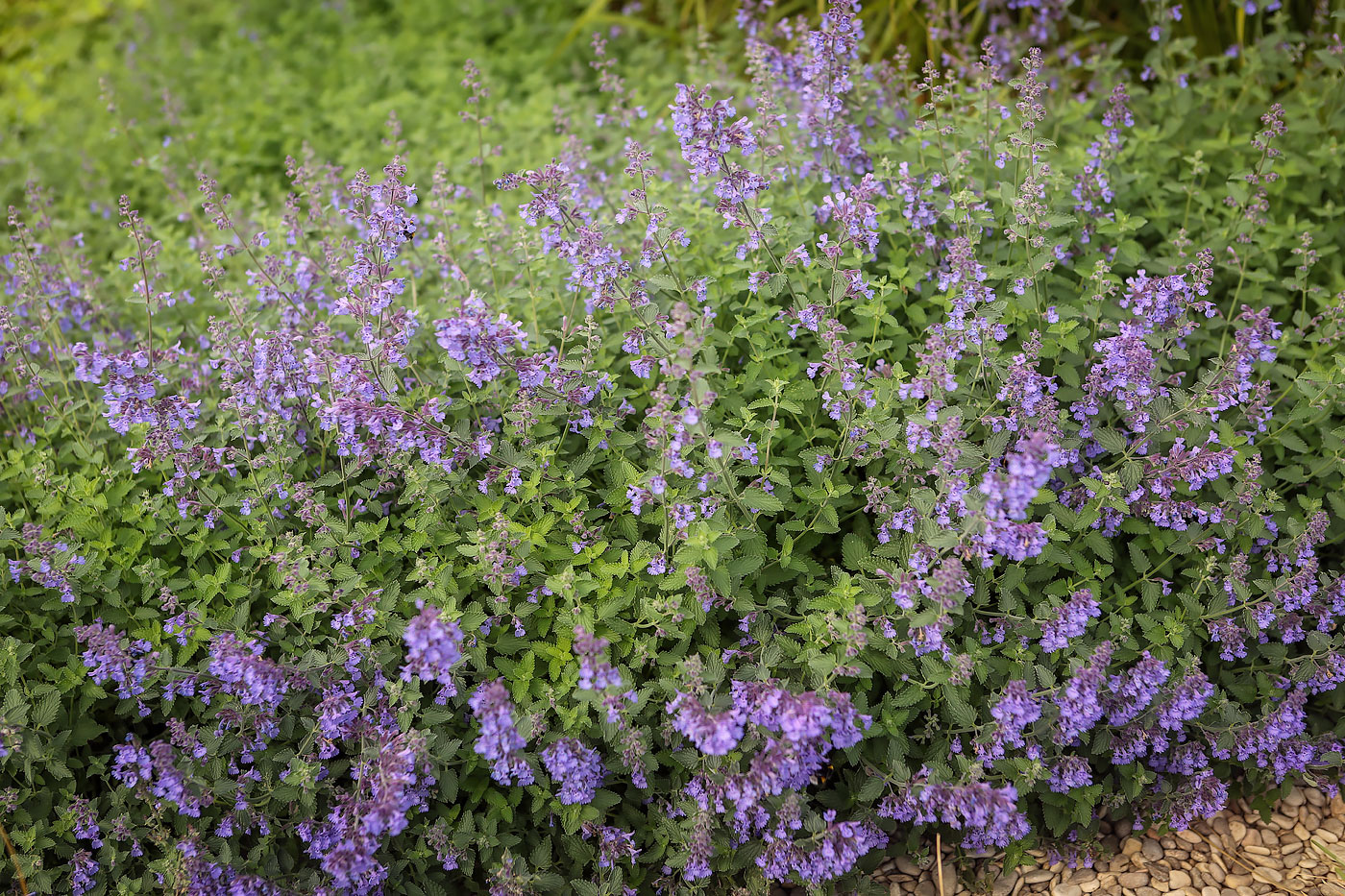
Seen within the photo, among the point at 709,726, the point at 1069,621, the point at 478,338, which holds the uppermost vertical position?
the point at 478,338

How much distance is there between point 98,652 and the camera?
9.41 feet

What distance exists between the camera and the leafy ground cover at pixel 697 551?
2867 mm

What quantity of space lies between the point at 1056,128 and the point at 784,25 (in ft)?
4.75

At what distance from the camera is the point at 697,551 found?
2.91m

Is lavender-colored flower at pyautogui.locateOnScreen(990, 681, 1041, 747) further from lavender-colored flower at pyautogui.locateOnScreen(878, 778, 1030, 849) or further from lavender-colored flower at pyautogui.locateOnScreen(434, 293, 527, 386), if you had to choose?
lavender-colored flower at pyautogui.locateOnScreen(434, 293, 527, 386)

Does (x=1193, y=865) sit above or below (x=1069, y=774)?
below

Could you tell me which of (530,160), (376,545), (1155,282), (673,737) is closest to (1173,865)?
(673,737)

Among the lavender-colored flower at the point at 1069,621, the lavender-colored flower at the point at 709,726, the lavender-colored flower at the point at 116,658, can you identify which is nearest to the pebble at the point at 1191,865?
the lavender-colored flower at the point at 1069,621

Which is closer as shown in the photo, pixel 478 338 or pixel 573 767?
pixel 573 767

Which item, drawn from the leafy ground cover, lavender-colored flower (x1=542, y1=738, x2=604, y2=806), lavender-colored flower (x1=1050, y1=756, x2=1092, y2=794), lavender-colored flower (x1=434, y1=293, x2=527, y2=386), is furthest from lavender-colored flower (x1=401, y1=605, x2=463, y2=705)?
lavender-colored flower (x1=1050, y1=756, x2=1092, y2=794)

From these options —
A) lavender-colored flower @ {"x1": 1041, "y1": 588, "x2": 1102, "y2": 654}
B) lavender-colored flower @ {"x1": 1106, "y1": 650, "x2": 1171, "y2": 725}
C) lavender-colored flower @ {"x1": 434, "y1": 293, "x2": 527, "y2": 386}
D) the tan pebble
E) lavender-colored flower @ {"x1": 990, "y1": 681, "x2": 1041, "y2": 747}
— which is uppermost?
lavender-colored flower @ {"x1": 434, "y1": 293, "x2": 527, "y2": 386}

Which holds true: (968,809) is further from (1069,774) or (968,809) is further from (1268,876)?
(1268,876)

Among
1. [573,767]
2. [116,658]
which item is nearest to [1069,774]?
[573,767]

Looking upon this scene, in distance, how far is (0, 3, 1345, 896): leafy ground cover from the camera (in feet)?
9.41
